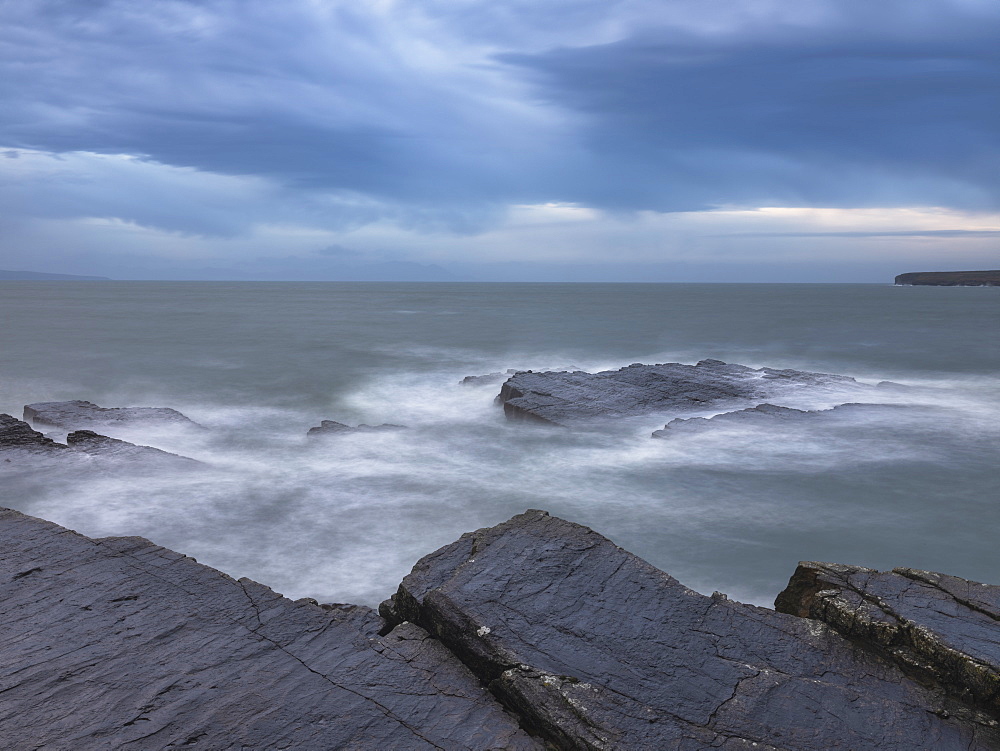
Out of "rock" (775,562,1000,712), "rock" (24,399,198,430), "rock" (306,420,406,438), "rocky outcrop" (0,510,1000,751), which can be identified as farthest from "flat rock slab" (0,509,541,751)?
"rock" (24,399,198,430)

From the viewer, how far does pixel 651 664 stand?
3928mm

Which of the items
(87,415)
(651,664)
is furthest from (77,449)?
(651,664)

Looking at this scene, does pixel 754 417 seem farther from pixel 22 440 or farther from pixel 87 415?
pixel 87 415

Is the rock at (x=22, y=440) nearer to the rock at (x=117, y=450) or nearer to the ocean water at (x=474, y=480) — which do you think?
the rock at (x=117, y=450)

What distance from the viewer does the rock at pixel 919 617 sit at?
379 cm

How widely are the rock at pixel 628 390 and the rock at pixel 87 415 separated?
22.4ft

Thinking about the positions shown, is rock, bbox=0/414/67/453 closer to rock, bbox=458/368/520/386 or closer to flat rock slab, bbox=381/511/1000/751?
flat rock slab, bbox=381/511/1000/751

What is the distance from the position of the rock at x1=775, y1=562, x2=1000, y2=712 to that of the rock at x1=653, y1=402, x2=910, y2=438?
718 cm

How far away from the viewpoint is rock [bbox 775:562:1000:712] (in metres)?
3.79

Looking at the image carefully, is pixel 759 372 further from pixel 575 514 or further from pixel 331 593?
pixel 331 593

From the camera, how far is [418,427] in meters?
13.8

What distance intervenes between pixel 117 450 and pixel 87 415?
11.7 feet

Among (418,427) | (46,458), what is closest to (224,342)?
(418,427)

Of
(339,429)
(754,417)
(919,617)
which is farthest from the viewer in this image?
(754,417)
